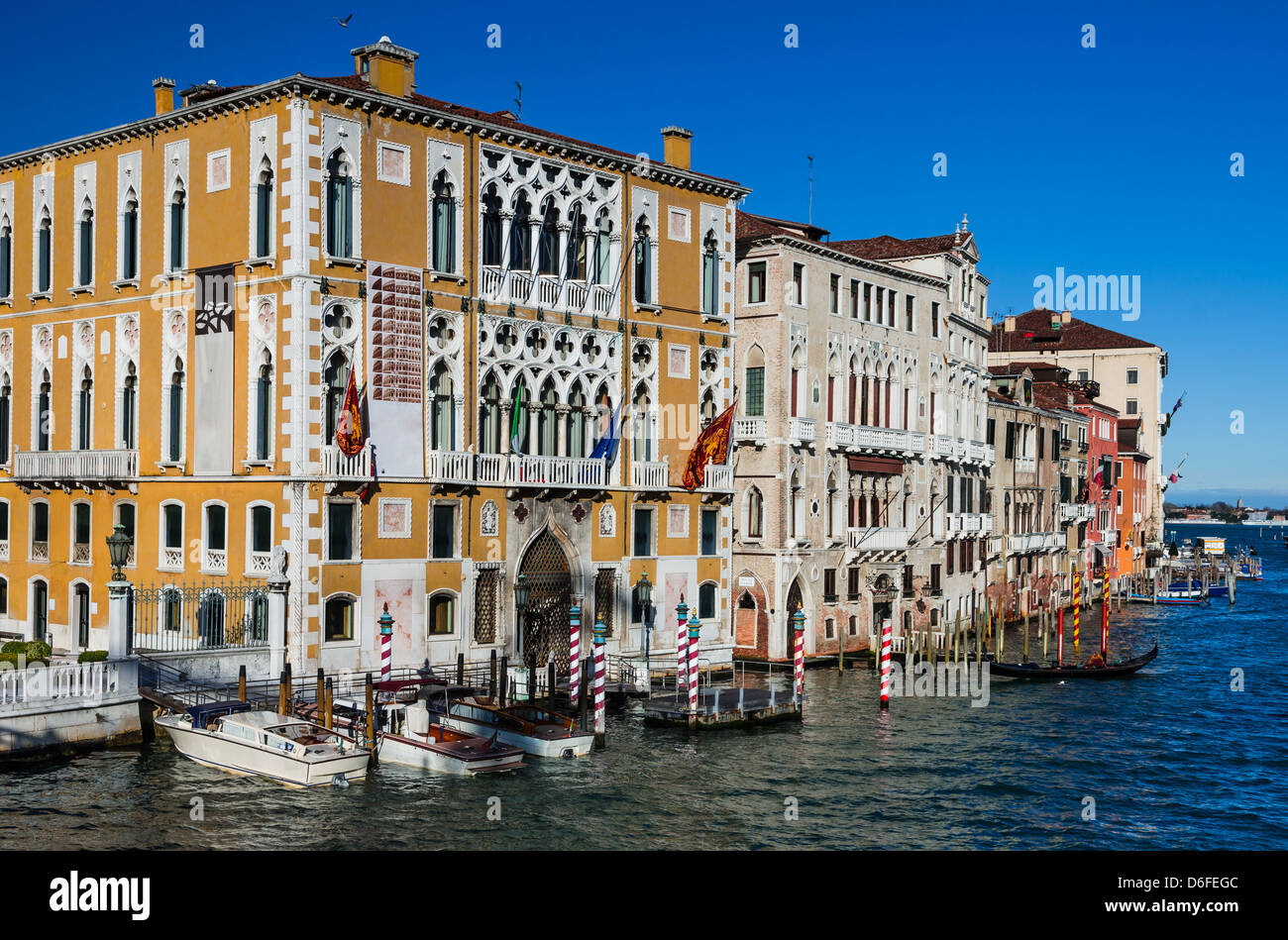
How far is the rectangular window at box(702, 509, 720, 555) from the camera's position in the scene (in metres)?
35.4

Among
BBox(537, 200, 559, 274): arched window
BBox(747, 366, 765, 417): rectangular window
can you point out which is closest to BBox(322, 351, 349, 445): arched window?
BBox(537, 200, 559, 274): arched window

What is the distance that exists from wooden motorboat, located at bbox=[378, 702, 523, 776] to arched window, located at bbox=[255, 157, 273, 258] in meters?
9.49

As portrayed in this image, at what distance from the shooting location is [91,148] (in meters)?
30.8

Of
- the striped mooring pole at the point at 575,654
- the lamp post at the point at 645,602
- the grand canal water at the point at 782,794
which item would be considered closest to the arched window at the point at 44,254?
the grand canal water at the point at 782,794

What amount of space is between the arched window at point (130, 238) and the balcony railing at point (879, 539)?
69.1 feet

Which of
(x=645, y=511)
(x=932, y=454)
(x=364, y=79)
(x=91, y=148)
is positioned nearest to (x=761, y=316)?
(x=645, y=511)

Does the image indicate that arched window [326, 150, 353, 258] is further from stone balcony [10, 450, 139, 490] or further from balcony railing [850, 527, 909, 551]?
balcony railing [850, 527, 909, 551]

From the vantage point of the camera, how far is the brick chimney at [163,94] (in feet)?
102

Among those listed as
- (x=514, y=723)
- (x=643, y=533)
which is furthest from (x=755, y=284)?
(x=514, y=723)

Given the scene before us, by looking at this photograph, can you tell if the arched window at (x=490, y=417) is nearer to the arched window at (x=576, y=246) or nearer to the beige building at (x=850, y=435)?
the arched window at (x=576, y=246)

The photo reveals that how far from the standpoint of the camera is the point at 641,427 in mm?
33531

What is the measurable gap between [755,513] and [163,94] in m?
18.3
